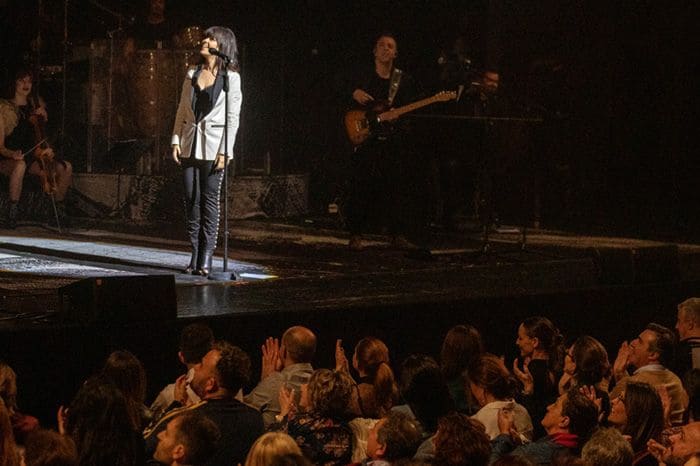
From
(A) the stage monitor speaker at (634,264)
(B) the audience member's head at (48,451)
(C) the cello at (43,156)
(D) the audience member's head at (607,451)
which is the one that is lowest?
(D) the audience member's head at (607,451)

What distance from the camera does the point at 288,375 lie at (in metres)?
5.82

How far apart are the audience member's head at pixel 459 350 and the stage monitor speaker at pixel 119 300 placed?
158cm

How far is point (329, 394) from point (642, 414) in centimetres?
133

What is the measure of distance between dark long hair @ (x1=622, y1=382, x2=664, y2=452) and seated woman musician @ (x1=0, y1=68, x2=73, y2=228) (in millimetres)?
7511

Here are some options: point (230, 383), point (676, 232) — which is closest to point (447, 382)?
point (230, 383)

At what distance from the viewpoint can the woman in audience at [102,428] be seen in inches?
177

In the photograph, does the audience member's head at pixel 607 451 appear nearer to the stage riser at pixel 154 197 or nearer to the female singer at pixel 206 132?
the female singer at pixel 206 132

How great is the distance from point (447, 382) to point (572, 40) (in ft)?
28.4

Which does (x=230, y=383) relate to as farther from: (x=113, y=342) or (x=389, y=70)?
(x=389, y=70)

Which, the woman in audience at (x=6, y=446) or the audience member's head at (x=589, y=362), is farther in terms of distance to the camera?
the audience member's head at (x=589, y=362)

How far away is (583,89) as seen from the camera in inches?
562

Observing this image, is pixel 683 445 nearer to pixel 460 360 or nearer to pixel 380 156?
pixel 460 360

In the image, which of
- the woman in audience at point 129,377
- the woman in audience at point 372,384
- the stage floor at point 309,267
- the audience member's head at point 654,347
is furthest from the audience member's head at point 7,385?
the audience member's head at point 654,347

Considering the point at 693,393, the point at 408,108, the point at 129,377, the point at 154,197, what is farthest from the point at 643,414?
the point at 154,197
